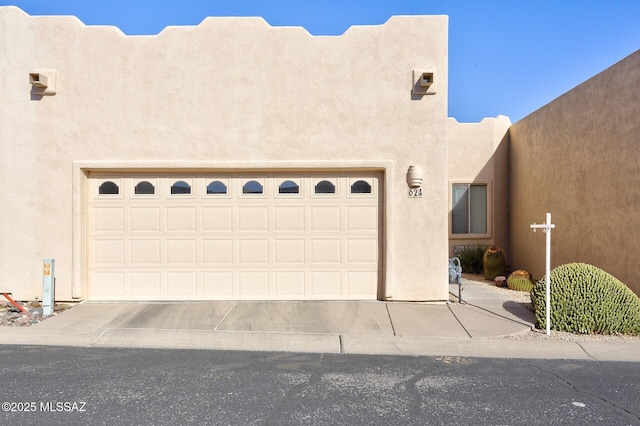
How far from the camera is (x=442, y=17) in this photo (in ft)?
29.8

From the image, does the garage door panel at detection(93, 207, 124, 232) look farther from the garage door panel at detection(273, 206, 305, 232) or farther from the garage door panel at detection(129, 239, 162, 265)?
the garage door panel at detection(273, 206, 305, 232)

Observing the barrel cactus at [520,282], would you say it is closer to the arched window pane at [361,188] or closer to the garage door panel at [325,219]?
the arched window pane at [361,188]

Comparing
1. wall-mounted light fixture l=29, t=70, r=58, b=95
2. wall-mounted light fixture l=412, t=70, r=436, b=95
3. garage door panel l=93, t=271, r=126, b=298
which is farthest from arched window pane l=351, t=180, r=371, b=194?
wall-mounted light fixture l=29, t=70, r=58, b=95

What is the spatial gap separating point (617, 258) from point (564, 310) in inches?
114

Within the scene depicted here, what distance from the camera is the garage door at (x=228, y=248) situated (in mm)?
9172

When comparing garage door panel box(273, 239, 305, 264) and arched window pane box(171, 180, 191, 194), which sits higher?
arched window pane box(171, 180, 191, 194)

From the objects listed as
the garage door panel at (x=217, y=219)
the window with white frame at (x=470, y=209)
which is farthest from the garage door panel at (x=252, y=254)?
the window with white frame at (x=470, y=209)

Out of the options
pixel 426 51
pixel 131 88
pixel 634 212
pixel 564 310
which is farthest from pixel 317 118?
pixel 634 212

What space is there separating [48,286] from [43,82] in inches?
153

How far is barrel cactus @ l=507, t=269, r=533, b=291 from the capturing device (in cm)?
1128

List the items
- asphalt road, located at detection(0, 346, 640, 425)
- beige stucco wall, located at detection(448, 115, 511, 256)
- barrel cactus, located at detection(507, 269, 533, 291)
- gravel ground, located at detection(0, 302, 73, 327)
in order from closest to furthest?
asphalt road, located at detection(0, 346, 640, 425), gravel ground, located at detection(0, 302, 73, 327), barrel cactus, located at detection(507, 269, 533, 291), beige stucco wall, located at detection(448, 115, 511, 256)

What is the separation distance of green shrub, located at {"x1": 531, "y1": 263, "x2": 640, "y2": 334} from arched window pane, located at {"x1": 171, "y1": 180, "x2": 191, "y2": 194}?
669 cm

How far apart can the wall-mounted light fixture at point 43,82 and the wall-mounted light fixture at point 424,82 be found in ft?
22.9

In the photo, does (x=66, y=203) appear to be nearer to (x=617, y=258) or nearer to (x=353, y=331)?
(x=353, y=331)
